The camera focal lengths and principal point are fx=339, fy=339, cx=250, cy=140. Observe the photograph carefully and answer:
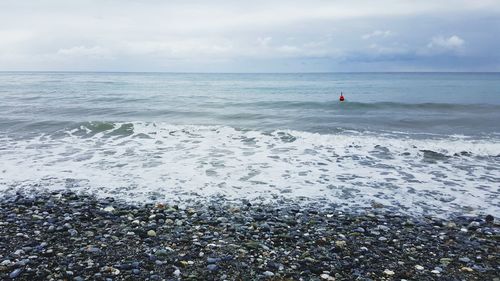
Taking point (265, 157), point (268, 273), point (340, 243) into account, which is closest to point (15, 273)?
point (268, 273)

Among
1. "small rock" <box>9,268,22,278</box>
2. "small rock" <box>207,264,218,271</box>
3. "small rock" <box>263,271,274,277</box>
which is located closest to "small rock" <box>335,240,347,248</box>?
"small rock" <box>263,271,274,277</box>

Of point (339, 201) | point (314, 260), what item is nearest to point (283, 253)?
point (314, 260)

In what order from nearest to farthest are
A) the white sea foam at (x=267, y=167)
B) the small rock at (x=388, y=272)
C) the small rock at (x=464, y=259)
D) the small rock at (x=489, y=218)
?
the small rock at (x=388, y=272), the small rock at (x=464, y=259), the small rock at (x=489, y=218), the white sea foam at (x=267, y=167)

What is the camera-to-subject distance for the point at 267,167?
1195 centimetres

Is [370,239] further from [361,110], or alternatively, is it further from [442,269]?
[361,110]

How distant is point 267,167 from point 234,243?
5.78 m

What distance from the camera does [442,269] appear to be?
18.0 feet

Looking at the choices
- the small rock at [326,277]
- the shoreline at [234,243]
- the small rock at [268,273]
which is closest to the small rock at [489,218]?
the shoreline at [234,243]

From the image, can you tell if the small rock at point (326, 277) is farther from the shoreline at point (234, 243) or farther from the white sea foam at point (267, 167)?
the white sea foam at point (267, 167)

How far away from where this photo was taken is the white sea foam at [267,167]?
9.12 metres

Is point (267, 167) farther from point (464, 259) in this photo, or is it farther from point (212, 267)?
point (464, 259)

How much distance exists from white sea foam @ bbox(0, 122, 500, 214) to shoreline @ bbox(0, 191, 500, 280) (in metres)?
0.97

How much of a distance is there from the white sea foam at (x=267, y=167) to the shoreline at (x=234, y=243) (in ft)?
3.20

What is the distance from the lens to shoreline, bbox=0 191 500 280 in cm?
539
